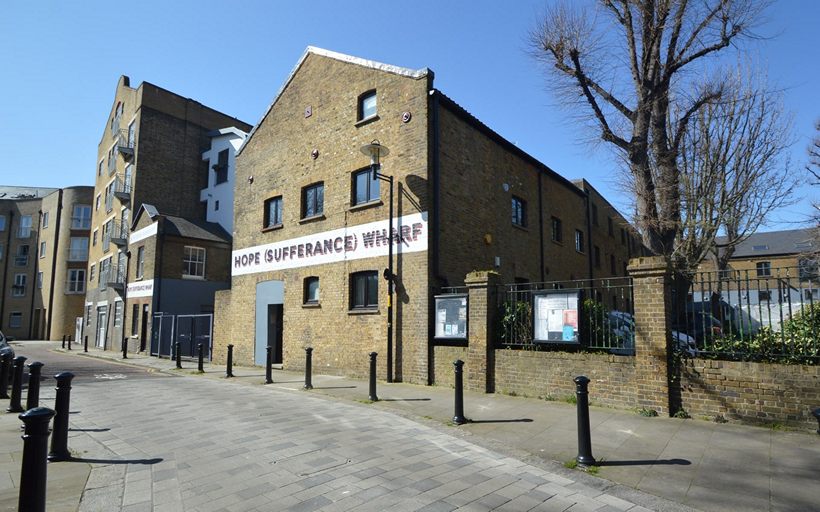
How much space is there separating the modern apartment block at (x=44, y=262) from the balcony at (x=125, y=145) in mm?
15485

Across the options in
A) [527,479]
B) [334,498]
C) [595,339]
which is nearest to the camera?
[334,498]

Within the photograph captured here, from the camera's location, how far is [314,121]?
15.7 metres

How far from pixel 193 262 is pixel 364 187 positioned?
15.6 meters

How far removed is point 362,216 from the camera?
13672 mm

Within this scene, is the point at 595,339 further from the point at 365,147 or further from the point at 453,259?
the point at 365,147

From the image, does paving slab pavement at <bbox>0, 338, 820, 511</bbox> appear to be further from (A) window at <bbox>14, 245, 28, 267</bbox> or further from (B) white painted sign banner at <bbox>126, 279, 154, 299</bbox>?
(A) window at <bbox>14, 245, 28, 267</bbox>

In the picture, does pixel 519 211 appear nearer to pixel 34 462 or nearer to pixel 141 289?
pixel 34 462

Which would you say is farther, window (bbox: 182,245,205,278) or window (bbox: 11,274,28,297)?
window (bbox: 11,274,28,297)

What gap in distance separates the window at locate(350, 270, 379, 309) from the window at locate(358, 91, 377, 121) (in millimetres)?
4576

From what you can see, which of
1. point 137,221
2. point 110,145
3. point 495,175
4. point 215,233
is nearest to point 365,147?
point 495,175

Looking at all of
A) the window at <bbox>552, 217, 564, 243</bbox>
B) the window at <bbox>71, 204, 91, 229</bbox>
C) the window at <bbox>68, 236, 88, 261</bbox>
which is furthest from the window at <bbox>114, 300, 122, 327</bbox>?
the window at <bbox>552, 217, 564, 243</bbox>

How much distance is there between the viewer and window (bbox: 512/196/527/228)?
55.1ft

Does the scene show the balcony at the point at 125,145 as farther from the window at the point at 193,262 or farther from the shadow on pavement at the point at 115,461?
the shadow on pavement at the point at 115,461

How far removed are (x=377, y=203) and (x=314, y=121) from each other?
172 inches
